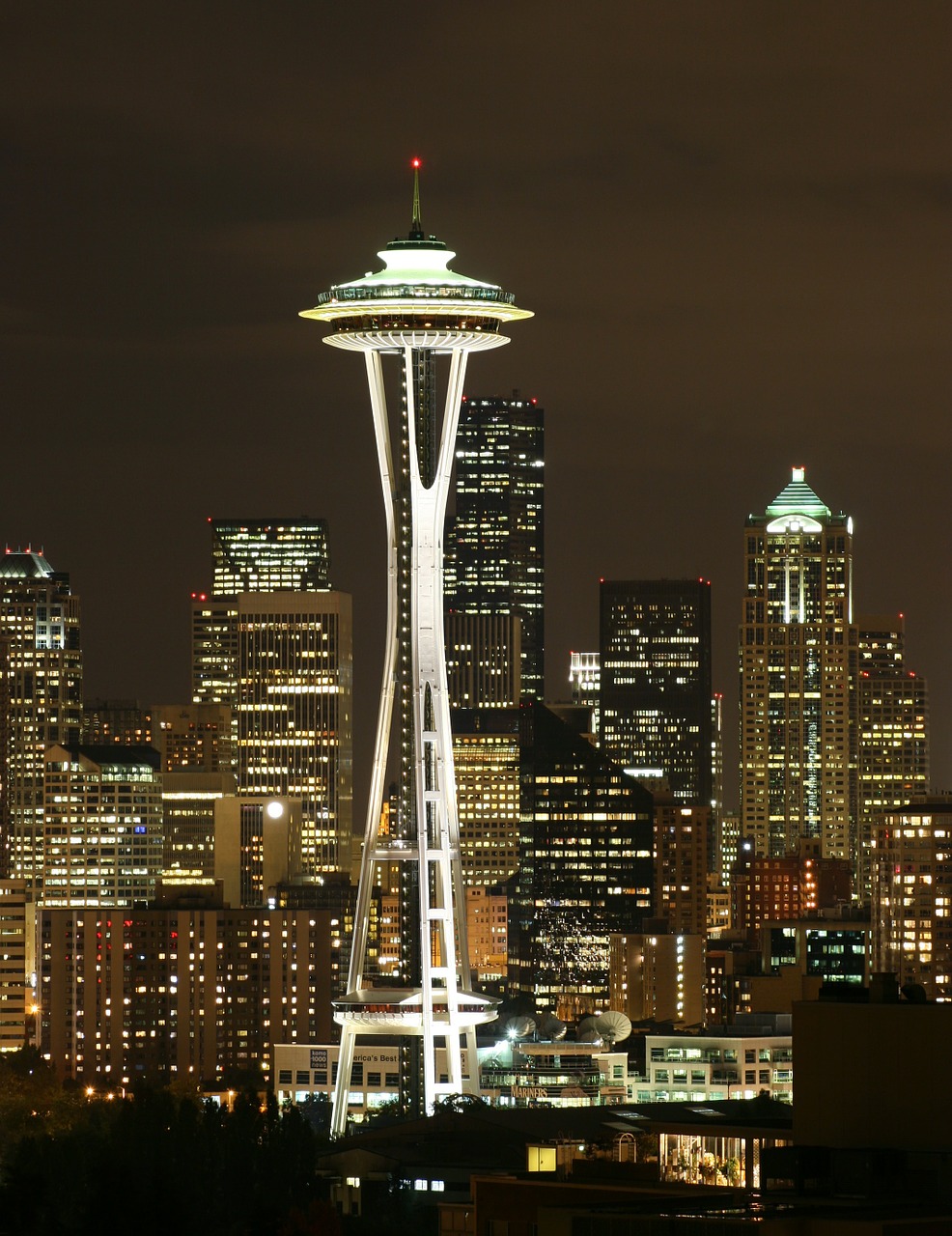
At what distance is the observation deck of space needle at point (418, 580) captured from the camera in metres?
156

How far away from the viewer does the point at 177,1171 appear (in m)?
124

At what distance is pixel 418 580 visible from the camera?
15612 centimetres

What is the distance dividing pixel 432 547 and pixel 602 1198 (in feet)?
303

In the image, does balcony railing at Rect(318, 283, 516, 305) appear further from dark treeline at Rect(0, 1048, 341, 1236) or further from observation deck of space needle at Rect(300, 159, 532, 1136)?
dark treeline at Rect(0, 1048, 341, 1236)

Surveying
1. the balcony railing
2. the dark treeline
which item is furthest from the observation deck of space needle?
the dark treeline

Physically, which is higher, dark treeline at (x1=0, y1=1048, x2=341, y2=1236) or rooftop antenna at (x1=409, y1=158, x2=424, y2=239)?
rooftop antenna at (x1=409, y1=158, x2=424, y2=239)

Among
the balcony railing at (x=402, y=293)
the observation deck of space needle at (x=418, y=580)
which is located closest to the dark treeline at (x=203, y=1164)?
the observation deck of space needle at (x=418, y=580)

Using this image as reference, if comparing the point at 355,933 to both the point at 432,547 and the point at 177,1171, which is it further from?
the point at 177,1171

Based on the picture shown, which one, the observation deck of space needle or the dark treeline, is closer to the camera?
the dark treeline

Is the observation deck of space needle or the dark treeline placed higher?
the observation deck of space needle

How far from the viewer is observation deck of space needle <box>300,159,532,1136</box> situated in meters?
156

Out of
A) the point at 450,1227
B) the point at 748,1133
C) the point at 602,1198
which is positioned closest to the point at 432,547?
the point at 450,1227

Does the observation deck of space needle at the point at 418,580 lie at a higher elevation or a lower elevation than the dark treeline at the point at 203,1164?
higher

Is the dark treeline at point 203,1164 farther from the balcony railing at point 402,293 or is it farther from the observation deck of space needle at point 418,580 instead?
the balcony railing at point 402,293
